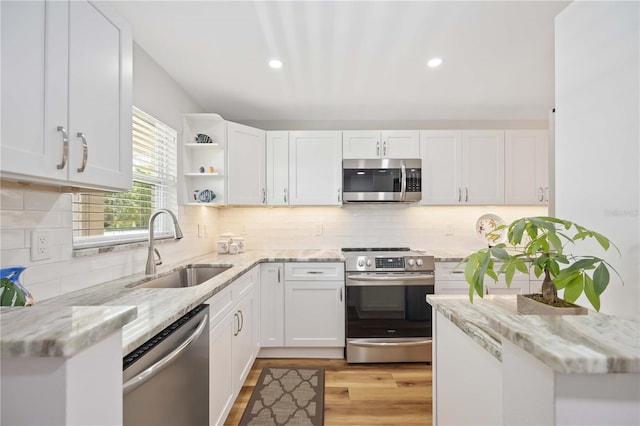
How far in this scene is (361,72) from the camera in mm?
2303

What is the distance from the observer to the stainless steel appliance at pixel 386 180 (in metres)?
3.08

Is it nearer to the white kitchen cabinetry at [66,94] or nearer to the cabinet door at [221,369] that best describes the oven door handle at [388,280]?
the cabinet door at [221,369]

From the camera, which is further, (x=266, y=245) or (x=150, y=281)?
(x=266, y=245)

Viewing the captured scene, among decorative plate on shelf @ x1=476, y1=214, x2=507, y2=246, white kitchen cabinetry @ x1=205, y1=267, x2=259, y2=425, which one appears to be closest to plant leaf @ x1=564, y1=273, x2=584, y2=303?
white kitchen cabinetry @ x1=205, y1=267, x2=259, y2=425

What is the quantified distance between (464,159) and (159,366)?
3.18 metres

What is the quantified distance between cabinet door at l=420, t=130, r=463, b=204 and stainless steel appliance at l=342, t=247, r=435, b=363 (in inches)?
32.0

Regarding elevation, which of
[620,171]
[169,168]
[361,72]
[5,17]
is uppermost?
[361,72]

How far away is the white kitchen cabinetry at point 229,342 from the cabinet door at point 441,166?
2.02 m

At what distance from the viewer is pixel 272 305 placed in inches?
109

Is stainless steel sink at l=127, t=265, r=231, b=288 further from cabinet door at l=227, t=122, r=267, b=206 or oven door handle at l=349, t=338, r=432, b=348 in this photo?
oven door handle at l=349, t=338, r=432, b=348

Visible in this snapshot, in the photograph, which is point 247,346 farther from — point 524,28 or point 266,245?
point 524,28

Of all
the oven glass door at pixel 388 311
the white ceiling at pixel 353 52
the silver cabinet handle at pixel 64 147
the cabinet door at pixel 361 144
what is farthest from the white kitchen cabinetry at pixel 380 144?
the silver cabinet handle at pixel 64 147

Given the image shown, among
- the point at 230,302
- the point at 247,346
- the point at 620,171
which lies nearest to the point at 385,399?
the point at 247,346

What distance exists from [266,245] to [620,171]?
119 inches
